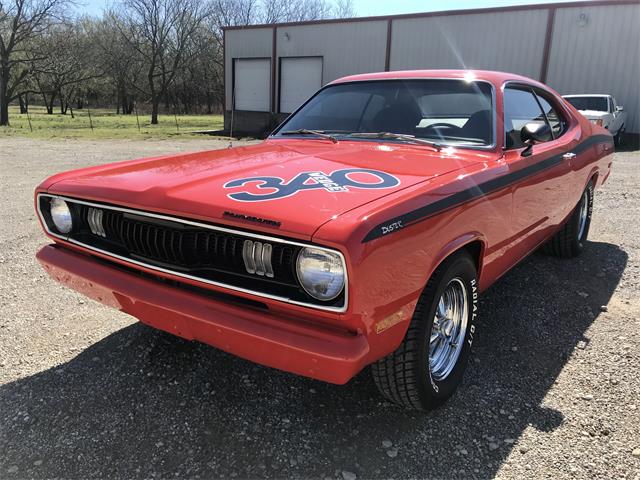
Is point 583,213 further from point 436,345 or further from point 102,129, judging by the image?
point 102,129

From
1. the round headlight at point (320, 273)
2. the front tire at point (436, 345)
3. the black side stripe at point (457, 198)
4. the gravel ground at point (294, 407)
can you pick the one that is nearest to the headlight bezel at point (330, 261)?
the round headlight at point (320, 273)

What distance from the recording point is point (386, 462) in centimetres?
216

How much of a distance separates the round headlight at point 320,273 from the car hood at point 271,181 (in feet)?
0.36

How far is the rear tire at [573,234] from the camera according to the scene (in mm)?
4516

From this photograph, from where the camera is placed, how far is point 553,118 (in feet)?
13.6

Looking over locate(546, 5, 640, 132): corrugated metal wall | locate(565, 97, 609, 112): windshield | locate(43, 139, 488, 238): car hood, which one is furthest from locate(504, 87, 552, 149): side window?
locate(546, 5, 640, 132): corrugated metal wall

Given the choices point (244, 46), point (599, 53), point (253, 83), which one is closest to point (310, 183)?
point (599, 53)

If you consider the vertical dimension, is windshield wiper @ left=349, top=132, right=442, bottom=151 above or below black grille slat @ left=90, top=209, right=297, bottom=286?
above

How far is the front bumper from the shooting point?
1.80 metres

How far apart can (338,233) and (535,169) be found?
197 cm

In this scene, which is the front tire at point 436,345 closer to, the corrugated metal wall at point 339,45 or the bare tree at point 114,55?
the corrugated metal wall at point 339,45

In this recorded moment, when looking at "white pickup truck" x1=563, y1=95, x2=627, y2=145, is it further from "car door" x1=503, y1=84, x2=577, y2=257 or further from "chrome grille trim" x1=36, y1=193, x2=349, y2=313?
"chrome grille trim" x1=36, y1=193, x2=349, y2=313

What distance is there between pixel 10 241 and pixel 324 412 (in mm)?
3960

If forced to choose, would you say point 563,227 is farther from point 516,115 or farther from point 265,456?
point 265,456
